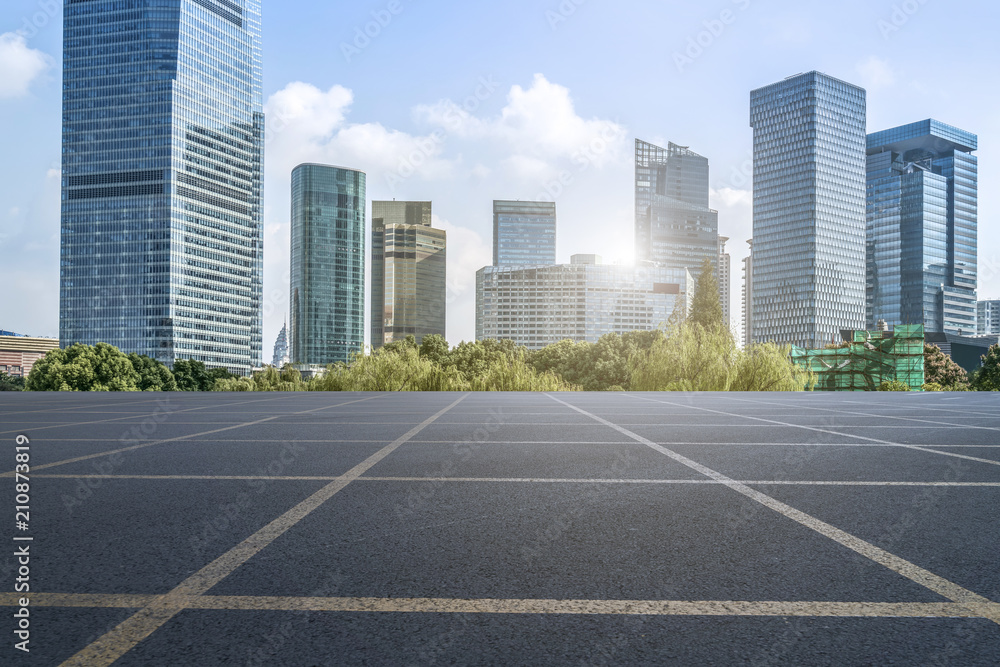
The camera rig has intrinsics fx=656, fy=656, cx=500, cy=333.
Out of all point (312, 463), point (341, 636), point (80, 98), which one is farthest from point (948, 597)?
point (80, 98)

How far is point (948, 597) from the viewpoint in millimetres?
2535

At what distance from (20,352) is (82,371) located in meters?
153

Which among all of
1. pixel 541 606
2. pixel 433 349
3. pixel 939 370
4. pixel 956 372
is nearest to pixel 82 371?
pixel 433 349

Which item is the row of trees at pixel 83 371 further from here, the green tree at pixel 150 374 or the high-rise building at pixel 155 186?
the high-rise building at pixel 155 186

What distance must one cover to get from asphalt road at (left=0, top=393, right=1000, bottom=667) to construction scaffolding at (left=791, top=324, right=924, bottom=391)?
80.2 feet

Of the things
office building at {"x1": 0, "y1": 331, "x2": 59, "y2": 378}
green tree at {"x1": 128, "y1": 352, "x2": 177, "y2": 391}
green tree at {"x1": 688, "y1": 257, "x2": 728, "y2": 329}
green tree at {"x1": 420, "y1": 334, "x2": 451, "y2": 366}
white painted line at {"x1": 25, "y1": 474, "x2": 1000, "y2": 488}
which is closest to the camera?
white painted line at {"x1": 25, "y1": 474, "x2": 1000, "y2": 488}

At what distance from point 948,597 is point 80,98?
20983cm

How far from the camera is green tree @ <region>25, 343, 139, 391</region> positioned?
40.6 metres

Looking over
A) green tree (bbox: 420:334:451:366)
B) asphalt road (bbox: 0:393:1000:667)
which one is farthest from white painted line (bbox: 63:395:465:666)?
green tree (bbox: 420:334:451:366)

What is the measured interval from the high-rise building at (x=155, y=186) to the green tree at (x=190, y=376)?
62873 millimetres

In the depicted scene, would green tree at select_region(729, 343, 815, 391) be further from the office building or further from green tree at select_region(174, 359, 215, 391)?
the office building

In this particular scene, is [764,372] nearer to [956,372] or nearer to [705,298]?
[705,298]

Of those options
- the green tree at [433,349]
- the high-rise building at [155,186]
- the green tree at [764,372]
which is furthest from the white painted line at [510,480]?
the high-rise building at [155,186]

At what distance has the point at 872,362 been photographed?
28.4 m
